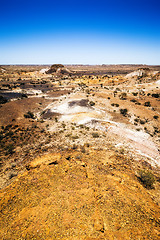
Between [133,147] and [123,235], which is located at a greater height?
[123,235]

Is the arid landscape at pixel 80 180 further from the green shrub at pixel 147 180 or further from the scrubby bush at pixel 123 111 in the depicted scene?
the scrubby bush at pixel 123 111

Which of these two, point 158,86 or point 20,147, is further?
point 158,86

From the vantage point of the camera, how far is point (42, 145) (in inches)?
507

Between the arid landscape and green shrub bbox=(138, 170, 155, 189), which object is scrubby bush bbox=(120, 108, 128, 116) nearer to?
the arid landscape

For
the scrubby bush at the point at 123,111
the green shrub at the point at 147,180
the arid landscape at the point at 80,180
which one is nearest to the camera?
the arid landscape at the point at 80,180

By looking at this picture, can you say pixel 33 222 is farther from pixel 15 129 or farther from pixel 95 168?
pixel 15 129

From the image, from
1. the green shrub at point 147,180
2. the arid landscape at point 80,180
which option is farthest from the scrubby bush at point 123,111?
the green shrub at point 147,180

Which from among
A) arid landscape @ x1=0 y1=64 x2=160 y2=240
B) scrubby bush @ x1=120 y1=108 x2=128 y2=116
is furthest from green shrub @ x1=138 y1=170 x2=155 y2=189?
scrubby bush @ x1=120 y1=108 x2=128 y2=116

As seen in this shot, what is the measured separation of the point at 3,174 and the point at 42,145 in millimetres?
4294

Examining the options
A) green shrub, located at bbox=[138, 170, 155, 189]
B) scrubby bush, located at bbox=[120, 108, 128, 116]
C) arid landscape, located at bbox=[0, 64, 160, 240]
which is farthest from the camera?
scrubby bush, located at bbox=[120, 108, 128, 116]

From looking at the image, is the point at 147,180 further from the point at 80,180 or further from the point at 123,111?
the point at 123,111

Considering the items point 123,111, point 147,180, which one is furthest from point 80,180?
point 123,111

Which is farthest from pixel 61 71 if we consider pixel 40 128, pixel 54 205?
pixel 54 205

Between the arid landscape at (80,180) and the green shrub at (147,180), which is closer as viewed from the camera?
the arid landscape at (80,180)
